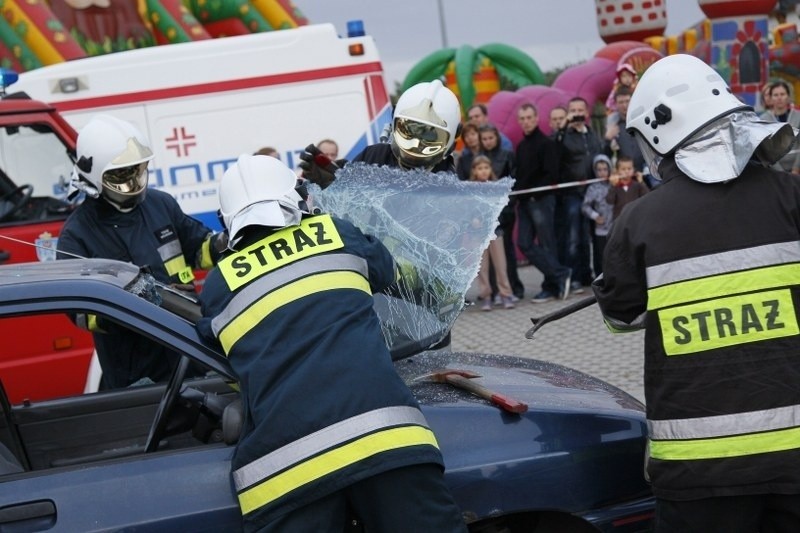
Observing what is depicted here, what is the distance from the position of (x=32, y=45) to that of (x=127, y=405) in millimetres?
6058

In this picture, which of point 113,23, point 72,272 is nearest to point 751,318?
point 72,272

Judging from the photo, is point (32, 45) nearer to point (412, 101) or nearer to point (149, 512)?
point (412, 101)

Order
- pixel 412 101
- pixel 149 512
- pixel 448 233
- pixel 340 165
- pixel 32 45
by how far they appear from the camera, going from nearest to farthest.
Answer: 1. pixel 149 512
2. pixel 448 233
3. pixel 340 165
4. pixel 412 101
5. pixel 32 45

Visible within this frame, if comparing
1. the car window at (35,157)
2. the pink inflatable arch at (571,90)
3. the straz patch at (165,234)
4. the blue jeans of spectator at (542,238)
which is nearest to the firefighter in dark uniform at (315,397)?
the straz patch at (165,234)

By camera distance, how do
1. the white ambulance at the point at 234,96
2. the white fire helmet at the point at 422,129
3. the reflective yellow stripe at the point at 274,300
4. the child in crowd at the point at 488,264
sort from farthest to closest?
the child in crowd at the point at 488,264
the white ambulance at the point at 234,96
the white fire helmet at the point at 422,129
the reflective yellow stripe at the point at 274,300

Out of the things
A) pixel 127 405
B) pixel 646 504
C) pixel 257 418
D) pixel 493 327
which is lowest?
pixel 493 327

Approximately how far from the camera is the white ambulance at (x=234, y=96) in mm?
7711

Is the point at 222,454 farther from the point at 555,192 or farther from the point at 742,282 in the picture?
the point at 555,192

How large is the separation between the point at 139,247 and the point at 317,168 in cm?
115

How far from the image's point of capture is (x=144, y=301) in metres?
2.98

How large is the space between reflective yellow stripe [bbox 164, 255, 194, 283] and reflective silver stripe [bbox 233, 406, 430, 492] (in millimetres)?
2082

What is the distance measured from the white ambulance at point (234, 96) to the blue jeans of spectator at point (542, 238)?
2796 mm

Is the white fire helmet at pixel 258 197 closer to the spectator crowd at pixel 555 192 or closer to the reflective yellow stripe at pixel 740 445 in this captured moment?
the reflective yellow stripe at pixel 740 445

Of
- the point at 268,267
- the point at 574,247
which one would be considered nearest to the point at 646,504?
the point at 268,267
